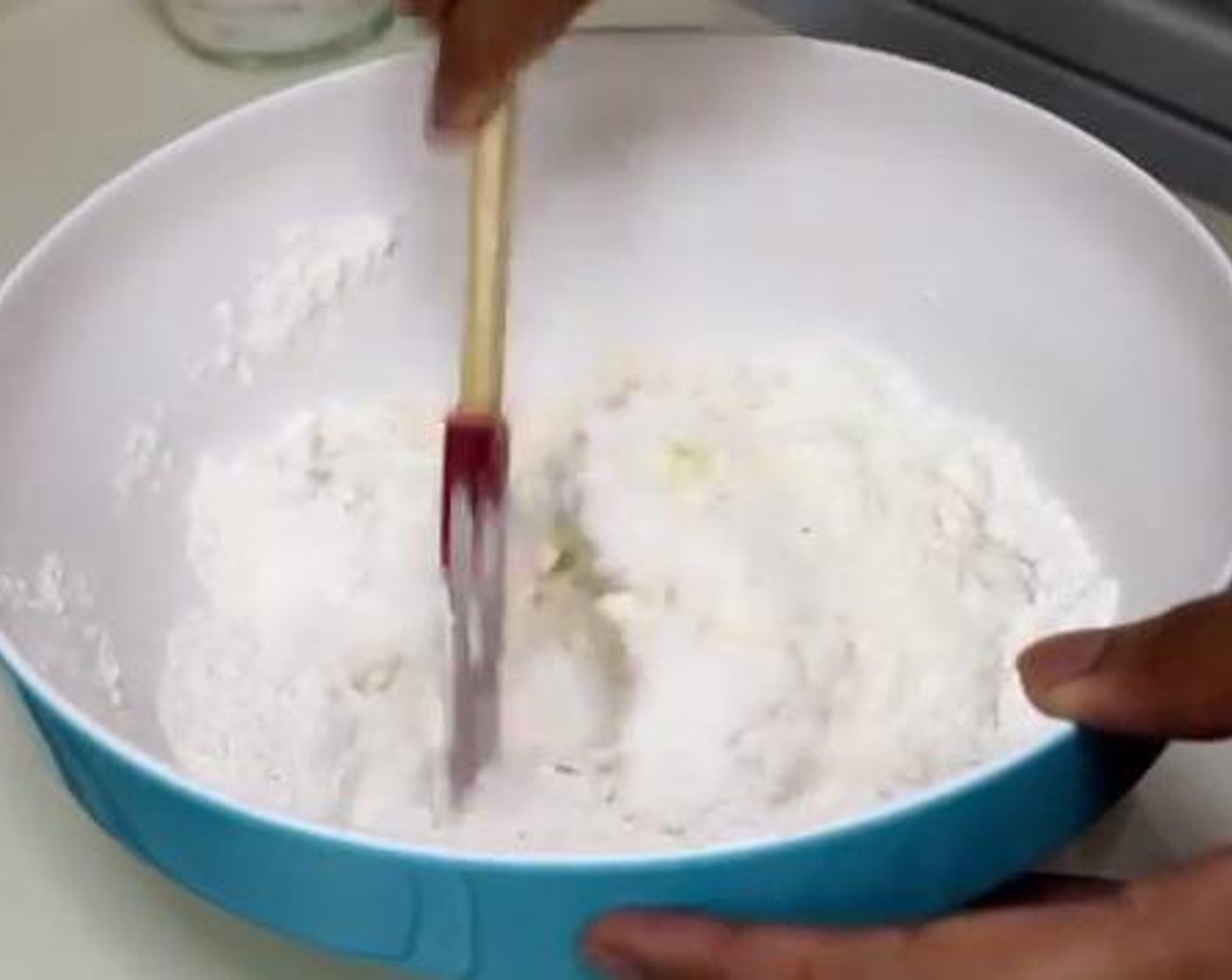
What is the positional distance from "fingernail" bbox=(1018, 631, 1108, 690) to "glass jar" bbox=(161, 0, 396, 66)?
0.42 meters

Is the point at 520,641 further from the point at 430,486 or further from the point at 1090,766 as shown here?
the point at 1090,766

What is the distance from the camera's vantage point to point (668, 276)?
0.74 meters

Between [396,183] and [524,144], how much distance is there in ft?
0.13

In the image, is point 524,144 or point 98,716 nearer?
point 98,716

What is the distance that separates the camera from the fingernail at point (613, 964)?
1.63 ft

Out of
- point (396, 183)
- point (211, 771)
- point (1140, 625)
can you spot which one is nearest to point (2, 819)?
point (211, 771)

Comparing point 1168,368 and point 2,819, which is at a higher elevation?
point 1168,368

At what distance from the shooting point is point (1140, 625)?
1.66 ft

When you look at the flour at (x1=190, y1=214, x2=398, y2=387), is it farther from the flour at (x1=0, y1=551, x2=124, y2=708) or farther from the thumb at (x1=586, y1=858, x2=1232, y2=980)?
the thumb at (x1=586, y1=858, x2=1232, y2=980)

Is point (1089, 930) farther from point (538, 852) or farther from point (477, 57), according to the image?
point (477, 57)

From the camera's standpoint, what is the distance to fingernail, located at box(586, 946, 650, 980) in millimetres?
496

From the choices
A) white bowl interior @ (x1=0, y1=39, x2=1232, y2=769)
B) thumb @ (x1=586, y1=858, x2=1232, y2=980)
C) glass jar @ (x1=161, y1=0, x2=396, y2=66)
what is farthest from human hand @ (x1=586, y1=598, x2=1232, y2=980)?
glass jar @ (x1=161, y1=0, x2=396, y2=66)

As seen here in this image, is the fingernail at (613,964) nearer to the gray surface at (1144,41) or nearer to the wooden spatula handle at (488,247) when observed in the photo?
the wooden spatula handle at (488,247)

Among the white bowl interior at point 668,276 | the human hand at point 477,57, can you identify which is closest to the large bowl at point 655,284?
the white bowl interior at point 668,276
